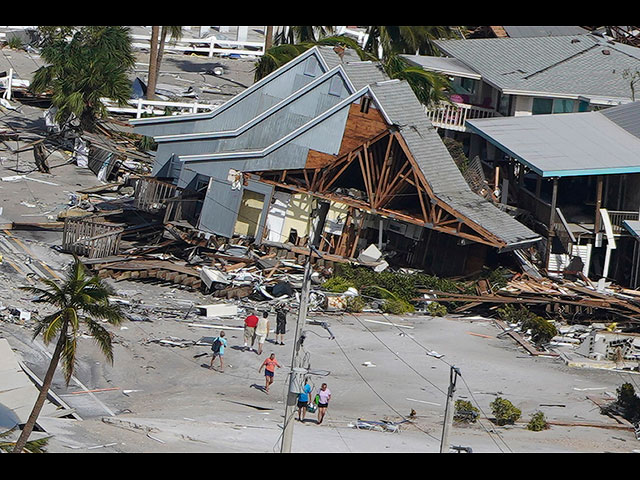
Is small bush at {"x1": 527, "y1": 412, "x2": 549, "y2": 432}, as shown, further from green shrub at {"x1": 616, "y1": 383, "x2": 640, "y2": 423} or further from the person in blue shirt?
the person in blue shirt

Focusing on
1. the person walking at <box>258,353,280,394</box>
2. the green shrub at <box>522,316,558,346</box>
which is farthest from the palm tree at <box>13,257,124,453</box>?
the green shrub at <box>522,316,558,346</box>

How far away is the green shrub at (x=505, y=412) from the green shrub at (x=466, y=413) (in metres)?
0.44

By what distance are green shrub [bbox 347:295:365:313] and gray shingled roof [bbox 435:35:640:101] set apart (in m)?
16.5

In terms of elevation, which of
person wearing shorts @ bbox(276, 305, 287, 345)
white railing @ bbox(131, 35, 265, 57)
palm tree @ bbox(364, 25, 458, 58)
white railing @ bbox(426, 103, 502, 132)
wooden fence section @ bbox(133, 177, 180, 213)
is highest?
palm tree @ bbox(364, 25, 458, 58)

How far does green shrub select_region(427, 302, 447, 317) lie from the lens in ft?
108

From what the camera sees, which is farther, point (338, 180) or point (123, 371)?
point (338, 180)

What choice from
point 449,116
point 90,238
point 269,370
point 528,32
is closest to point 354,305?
point 269,370

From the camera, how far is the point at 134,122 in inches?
1660

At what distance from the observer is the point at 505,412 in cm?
2375

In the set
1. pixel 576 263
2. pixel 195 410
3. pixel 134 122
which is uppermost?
pixel 134 122

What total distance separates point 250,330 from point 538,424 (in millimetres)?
7915

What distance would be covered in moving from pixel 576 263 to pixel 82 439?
21119 mm
